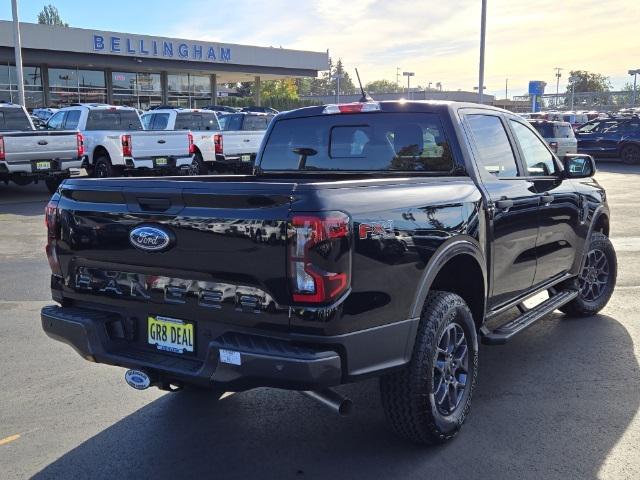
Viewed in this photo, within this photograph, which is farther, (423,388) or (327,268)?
(423,388)

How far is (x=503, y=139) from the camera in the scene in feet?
16.1

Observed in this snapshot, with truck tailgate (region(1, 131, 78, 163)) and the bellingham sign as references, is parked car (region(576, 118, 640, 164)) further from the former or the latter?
the bellingham sign

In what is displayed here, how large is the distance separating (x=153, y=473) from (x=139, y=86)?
4109cm

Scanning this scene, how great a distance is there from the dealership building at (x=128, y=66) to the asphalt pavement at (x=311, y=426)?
31.7 metres

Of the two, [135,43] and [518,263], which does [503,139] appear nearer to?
[518,263]

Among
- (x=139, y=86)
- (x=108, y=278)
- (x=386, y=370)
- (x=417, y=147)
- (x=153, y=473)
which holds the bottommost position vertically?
(x=153, y=473)

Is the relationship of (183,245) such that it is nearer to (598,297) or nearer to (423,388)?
(423,388)

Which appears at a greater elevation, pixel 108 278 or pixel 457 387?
pixel 108 278

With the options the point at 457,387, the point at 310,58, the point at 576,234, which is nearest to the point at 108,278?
the point at 457,387

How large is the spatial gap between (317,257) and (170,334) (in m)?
0.99

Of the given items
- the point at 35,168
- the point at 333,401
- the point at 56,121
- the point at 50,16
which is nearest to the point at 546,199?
the point at 333,401

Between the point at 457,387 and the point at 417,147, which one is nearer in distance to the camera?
the point at 457,387

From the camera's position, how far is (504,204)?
4441 mm

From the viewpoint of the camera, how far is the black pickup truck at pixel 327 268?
9.73 feet
